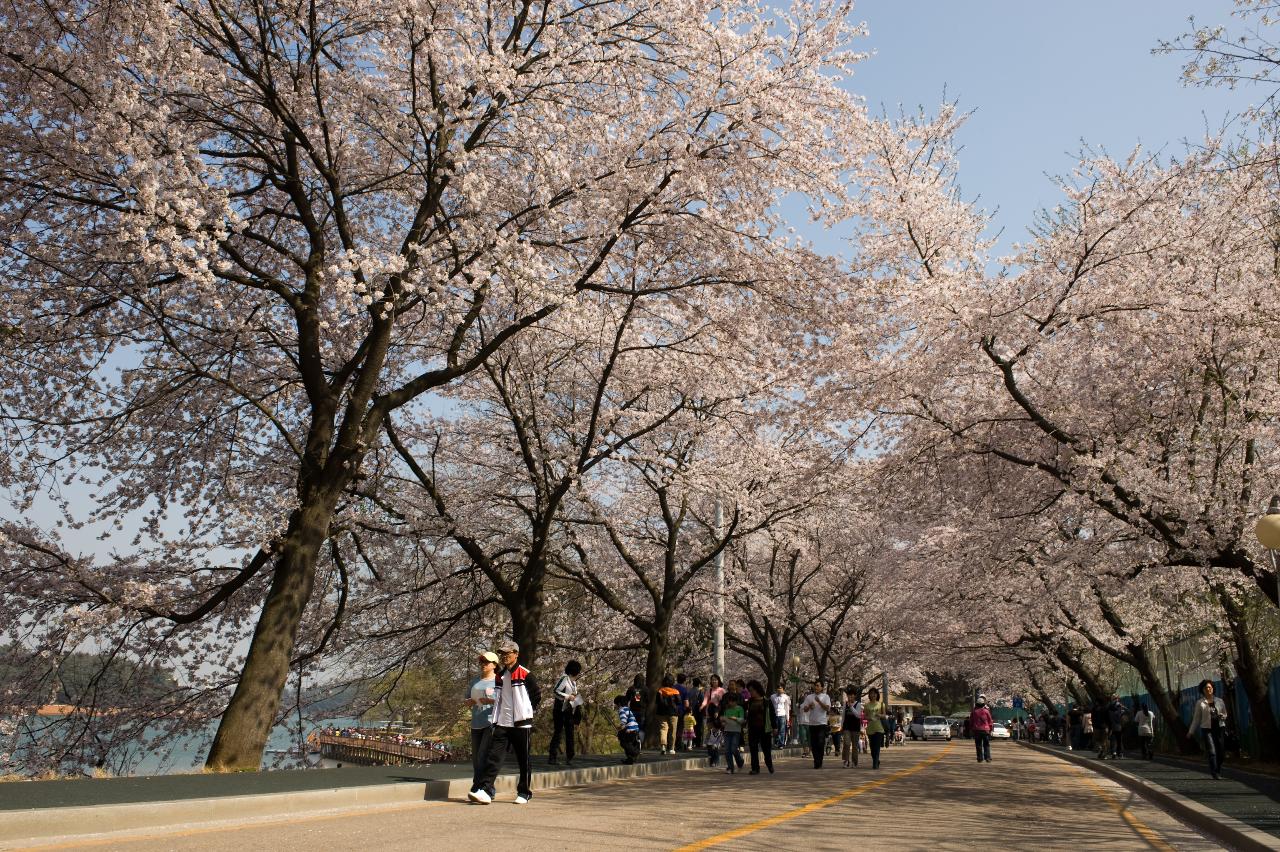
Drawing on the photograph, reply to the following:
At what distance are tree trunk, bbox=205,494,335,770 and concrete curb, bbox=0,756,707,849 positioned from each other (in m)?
2.70

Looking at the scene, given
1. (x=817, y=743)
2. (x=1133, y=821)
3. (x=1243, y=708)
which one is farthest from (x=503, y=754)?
(x=1243, y=708)

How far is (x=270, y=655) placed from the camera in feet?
46.9

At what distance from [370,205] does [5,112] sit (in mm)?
6095

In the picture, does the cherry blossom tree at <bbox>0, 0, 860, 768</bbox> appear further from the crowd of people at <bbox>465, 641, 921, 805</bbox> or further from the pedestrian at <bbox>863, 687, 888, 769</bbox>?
the pedestrian at <bbox>863, 687, 888, 769</bbox>

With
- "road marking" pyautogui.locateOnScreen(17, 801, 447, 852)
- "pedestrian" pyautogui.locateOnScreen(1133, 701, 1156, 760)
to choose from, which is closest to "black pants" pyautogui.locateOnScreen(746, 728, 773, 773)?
"road marking" pyautogui.locateOnScreen(17, 801, 447, 852)

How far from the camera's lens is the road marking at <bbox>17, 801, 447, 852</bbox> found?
8.14 metres

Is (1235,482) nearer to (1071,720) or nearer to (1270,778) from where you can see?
(1270,778)

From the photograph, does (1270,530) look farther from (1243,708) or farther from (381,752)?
(381,752)

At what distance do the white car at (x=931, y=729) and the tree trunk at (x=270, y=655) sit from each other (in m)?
67.6

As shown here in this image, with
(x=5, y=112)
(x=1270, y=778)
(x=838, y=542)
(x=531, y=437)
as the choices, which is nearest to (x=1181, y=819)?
(x=1270, y=778)

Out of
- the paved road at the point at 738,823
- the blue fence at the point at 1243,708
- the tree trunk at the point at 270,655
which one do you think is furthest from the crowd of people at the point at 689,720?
the tree trunk at the point at 270,655

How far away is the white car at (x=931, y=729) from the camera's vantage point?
7575 cm

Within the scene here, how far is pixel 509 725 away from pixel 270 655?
373 centimetres

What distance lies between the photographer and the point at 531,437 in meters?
24.6
